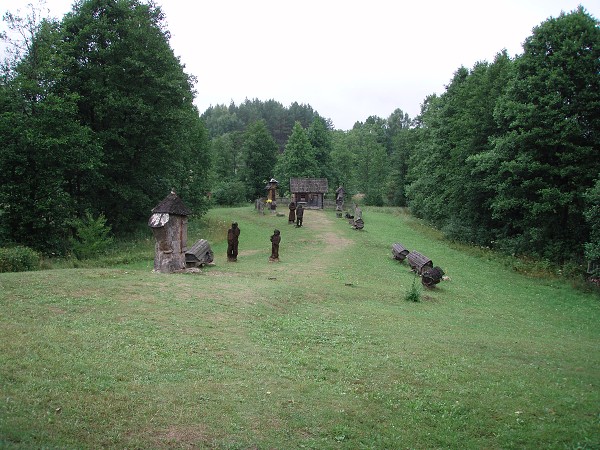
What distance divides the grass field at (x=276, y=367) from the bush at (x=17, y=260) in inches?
148

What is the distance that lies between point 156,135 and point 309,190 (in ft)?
99.9

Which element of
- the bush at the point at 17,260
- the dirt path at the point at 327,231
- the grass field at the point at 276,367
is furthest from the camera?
the dirt path at the point at 327,231

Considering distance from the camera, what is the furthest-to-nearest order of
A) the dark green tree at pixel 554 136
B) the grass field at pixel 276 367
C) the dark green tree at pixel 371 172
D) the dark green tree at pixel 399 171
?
the dark green tree at pixel 371 172, the dark green tree at pixel 399 171, the dark green tree at pixel 554 136, the grass field at pixel 276 367

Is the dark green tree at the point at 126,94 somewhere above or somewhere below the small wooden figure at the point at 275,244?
above

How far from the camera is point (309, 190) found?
58.9m

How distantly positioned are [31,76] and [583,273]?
29.9 m

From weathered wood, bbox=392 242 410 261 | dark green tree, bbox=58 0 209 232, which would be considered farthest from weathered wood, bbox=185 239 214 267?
weathered wood, bbox=392 242 410 261

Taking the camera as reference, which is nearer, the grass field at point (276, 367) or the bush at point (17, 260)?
the grass field at point (276, 367)

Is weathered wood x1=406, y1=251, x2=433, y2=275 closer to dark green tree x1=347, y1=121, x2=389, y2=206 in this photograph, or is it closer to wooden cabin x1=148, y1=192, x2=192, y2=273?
wooden cabin x1=148, y1=192, x2=192, y2=273

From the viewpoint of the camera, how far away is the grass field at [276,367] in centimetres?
646

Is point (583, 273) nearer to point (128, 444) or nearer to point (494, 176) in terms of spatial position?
point (494, 176)

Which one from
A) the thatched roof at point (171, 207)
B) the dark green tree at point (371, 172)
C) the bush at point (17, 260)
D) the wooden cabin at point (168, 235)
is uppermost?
the dark green tree at point (371, 172)

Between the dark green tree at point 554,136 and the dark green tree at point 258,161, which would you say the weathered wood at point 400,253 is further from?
the dark green tree at point 258,161

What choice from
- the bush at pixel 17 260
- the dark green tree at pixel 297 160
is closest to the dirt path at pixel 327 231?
the bush at pixel 17 260
